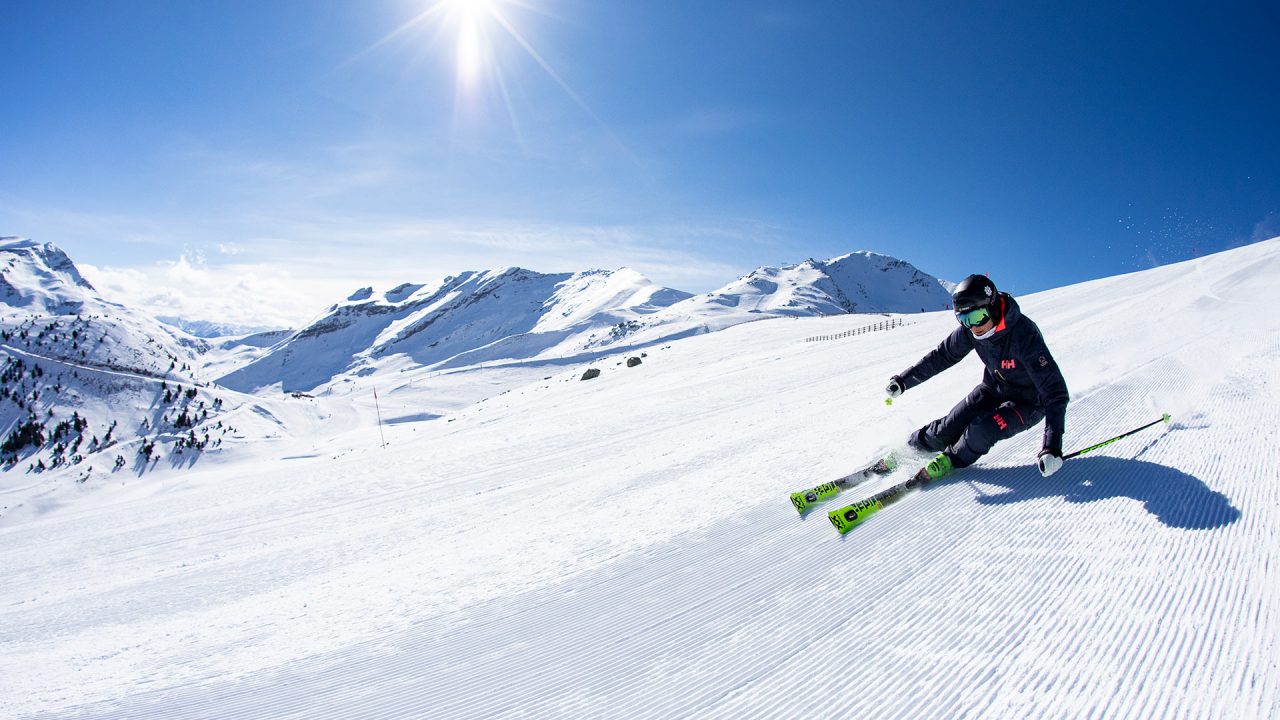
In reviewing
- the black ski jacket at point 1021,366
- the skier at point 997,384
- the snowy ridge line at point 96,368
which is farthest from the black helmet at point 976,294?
the snowy ridge line at point 96,368

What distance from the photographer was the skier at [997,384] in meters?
4.11

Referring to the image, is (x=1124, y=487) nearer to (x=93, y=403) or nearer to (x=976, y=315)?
(x=976, y=315)

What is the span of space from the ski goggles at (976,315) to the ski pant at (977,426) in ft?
2.03

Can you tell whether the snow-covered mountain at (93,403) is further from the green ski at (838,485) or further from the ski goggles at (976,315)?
the ski goggles at (976,315)

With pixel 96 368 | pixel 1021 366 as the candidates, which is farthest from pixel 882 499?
pixel 96 368

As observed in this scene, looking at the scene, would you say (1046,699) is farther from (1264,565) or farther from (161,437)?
(161,437)

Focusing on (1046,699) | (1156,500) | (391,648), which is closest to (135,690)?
(391,648)

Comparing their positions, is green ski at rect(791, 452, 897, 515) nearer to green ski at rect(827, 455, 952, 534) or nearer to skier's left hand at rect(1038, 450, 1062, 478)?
green ski at rect(827, 455, 952, 534)

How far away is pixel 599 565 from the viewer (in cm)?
391

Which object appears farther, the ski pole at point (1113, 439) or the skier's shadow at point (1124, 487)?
the ski pole at point (1113, 439)

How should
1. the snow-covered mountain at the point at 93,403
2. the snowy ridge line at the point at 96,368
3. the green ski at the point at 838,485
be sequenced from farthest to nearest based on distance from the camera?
the snowy ridge line at the point at 96,368 < the snow-covered mountain at the point at 93,403 < the green ski at the point at 838,485

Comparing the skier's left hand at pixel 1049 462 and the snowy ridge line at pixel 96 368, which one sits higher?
the snowy ridge line at pixel 96 368

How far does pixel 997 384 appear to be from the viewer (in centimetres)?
461

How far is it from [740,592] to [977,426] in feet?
8.63
